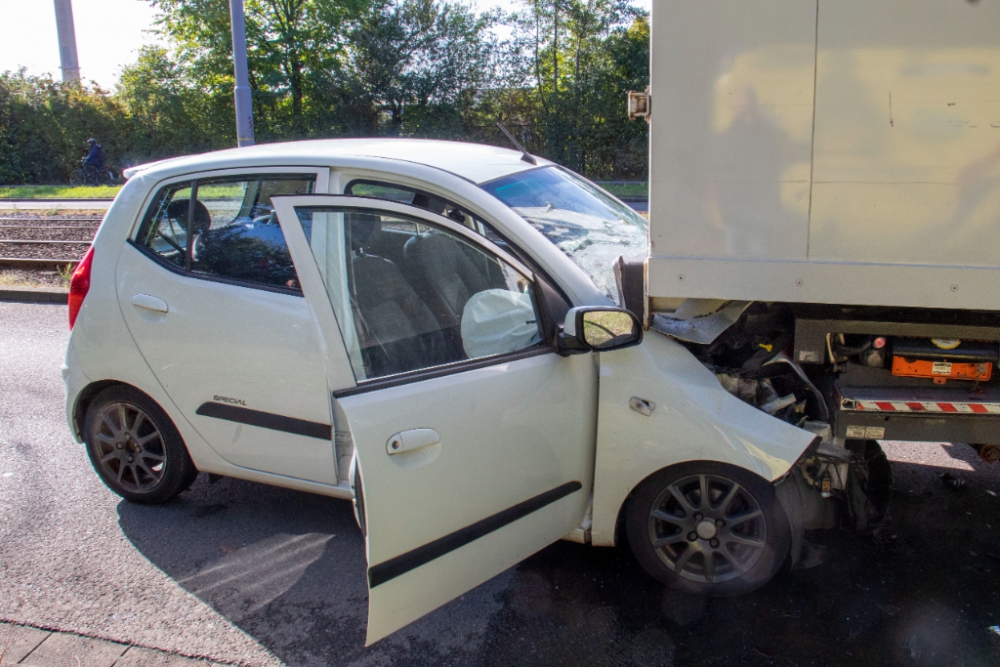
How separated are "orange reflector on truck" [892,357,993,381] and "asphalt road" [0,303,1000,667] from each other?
930 millimetres

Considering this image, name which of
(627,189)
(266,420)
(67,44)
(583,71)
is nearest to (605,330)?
(266,420)

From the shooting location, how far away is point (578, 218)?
156 inches

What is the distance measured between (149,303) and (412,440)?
1.88 metres

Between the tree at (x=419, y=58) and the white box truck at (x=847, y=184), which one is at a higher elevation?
the tree at (x=419, y=58)

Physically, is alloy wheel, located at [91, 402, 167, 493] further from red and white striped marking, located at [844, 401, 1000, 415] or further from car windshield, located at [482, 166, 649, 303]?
red and white striped marking, located at [844, 401, 1000, 415]

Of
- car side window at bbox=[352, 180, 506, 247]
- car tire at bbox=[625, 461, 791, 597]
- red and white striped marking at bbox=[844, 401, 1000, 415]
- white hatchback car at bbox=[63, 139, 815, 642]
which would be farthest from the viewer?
car side window at bbox=[352, 180, 506, 247]

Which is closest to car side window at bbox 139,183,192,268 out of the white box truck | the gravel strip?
the white box truck

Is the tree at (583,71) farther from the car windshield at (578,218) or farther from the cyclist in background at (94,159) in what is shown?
the car windshield at (578,218)

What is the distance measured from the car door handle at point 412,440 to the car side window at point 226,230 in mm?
1202

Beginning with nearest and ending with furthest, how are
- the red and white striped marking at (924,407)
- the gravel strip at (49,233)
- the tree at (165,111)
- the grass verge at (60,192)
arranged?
the red and white striped marking at (924,407) → the gravel strip at (49,233) → the grass verge at (60,192) → the tree at (165,111)

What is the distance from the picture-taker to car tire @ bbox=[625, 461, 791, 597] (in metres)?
3.13

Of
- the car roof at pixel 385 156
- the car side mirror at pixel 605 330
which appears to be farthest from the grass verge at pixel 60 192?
the car side mirror at pixel 605 330

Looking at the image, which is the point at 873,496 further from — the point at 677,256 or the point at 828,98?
the point at 828,98

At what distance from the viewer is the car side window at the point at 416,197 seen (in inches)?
137
